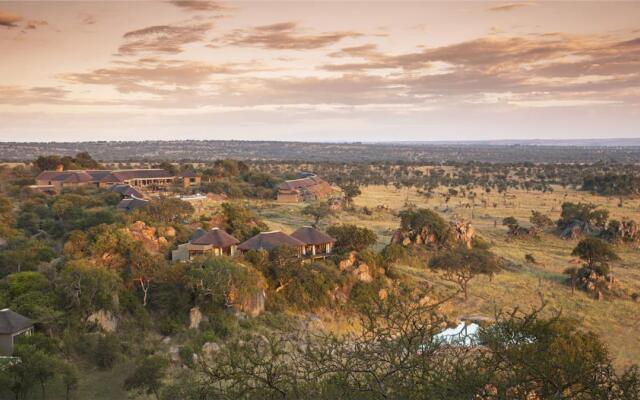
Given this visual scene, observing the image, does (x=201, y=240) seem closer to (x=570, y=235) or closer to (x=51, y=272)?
(x=51, y=272)

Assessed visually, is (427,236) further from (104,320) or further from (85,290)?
(85,290)

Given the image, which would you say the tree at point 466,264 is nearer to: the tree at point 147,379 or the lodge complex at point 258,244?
the lodge complex at point 258,244

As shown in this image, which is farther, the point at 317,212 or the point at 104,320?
the point at 317,212

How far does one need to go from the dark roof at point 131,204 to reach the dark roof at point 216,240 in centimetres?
1174

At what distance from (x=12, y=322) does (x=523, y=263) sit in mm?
30475

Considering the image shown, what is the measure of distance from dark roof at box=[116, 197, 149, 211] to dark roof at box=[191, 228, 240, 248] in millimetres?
11740

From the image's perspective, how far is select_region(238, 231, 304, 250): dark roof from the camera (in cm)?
2981

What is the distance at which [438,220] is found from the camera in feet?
125

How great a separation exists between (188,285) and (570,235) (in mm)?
34238

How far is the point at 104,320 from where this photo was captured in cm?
2281

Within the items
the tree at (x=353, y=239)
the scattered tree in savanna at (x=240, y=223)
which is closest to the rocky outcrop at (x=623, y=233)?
the tree at (x=353, y=239)

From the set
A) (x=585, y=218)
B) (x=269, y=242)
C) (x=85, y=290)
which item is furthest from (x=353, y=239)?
(x=585, y=218)

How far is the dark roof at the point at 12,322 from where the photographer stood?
19.6 meters

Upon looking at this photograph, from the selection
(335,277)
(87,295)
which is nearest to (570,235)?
(335,277)
